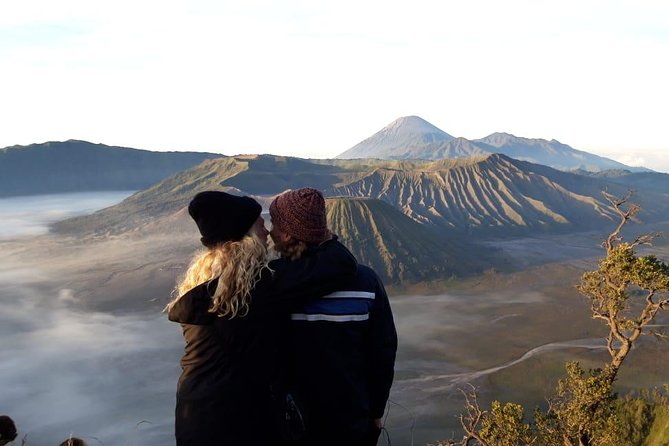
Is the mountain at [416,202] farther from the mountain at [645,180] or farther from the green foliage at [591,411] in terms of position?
the green foliage at [591,411]

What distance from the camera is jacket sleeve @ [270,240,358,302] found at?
2584 millimetres

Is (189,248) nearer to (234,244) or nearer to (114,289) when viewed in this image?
(114,289)

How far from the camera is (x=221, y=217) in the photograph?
105 inches

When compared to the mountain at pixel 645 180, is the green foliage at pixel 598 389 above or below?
below

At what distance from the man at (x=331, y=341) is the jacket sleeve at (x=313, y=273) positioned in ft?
0.18

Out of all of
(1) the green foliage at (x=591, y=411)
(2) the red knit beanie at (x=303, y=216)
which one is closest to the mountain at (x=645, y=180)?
(1) the green foliage at (x=591, y=411)

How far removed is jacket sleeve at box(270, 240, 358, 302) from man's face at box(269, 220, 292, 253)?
5.9 inches

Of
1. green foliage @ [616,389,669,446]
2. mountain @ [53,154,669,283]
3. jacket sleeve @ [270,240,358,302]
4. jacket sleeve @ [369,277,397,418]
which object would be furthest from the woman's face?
mountain @ [53,154,669,283]

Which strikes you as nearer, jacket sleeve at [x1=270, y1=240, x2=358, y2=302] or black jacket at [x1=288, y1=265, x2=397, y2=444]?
jacket sleeve at [x1=270, y1=240, x2=358, y2=302]

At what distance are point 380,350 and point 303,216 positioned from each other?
73 centimetres

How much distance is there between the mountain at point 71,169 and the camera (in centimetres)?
17225

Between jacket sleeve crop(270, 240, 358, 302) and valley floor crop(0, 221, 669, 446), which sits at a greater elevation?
jacket sleeve crop(270, 240, 358, 302)

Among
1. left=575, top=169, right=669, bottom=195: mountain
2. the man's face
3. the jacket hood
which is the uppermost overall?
left=575, top=169, right=669, bottom=195: mountain

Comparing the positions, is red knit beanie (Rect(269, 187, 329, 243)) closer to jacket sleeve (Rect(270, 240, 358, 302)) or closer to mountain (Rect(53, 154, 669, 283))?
jacket sleeve (Rect(270, 240, 358, 302))
